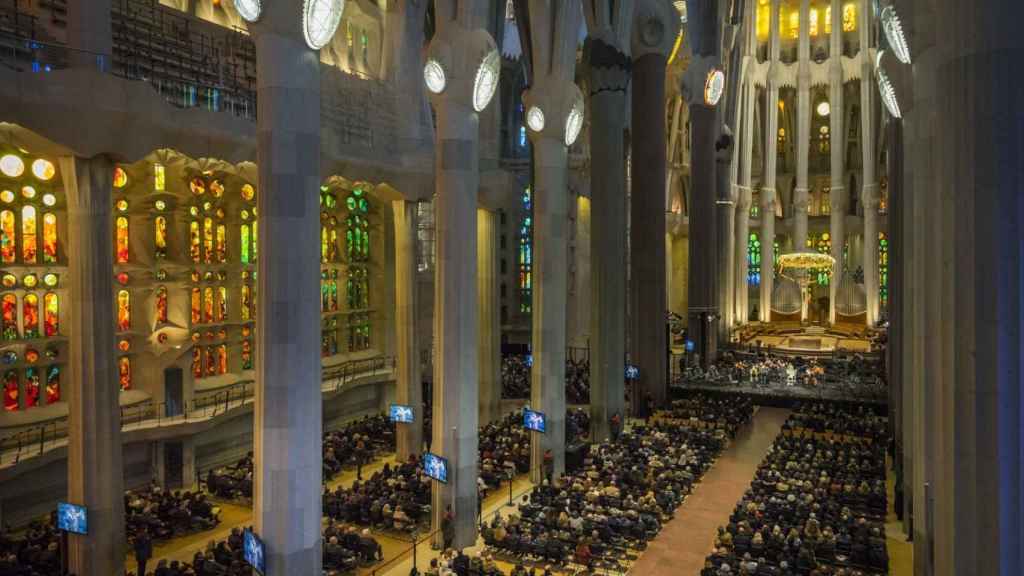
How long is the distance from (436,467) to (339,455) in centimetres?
689

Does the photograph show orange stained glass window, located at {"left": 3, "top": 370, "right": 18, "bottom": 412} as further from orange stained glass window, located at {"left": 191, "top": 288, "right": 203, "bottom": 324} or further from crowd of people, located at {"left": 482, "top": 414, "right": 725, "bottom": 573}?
crowd of people, located at {"left": 482, "top": 414, "right": 725, "bottom": 573}

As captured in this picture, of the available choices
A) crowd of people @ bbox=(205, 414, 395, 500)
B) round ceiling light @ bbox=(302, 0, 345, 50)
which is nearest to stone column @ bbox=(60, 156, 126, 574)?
crowd of people @ bbox=(205, 414, 395, 500)

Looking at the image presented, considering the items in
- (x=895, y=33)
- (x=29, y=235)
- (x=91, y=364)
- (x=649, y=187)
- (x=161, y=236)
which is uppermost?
(x=895, y=33)

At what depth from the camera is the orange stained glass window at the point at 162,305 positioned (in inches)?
866

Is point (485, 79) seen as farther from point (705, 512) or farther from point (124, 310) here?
point (124, 310)

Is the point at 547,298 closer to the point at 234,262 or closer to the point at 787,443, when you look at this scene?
the point at 787,443

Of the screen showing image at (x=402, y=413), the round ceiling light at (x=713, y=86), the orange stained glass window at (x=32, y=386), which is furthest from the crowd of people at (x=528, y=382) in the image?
the orange stained glass window at (x=32, y=386)

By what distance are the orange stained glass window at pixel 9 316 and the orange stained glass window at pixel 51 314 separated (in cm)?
78

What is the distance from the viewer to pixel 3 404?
59.0 feet

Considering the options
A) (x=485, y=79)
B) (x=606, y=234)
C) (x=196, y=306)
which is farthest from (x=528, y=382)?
(x=485, y=79)

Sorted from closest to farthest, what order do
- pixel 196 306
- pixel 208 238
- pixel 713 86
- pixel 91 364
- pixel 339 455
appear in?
pixel 91 364 → pixel 339 455 → pixel 196 306 → pixel 208 238 → pixel 713 86

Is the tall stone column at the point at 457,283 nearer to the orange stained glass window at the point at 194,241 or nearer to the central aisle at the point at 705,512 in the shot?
the central aisle at the point at 705,512

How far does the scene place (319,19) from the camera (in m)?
10.5

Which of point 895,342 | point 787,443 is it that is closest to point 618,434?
point 787,443
